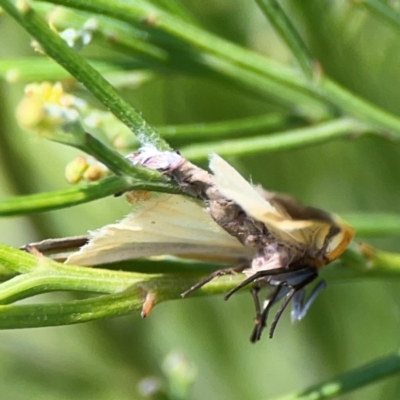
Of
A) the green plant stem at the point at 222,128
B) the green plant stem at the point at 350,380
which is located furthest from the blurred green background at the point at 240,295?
the green plant stem at the point at 350,380

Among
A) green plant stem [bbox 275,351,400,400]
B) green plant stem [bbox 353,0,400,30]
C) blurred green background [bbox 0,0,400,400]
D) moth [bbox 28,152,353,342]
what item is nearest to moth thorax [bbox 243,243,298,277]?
moth [bbox 28,152,353,342]

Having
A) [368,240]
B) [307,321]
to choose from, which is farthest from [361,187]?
[307,321]

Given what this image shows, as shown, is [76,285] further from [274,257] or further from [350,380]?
[350,380]

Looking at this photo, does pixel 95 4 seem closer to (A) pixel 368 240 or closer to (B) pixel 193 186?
(B) pixel 193 186

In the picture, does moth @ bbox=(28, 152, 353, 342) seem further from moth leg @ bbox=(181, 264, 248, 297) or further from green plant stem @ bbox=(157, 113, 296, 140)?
green plant stem @ bbox=(157, 113, 296, 140)

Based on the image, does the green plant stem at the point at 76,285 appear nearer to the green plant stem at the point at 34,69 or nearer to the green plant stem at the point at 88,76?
the green plant stem at the point at 88,76
